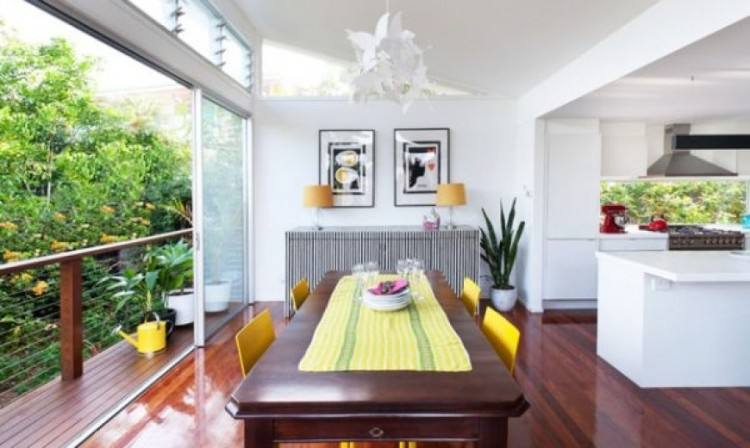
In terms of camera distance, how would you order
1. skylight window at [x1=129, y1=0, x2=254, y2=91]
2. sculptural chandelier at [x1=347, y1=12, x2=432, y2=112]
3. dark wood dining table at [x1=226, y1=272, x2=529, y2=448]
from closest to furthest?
dark wood dining table at [x1=226, y1=272, x2=529, y2=448], sculptural chandelier at [x1=347, y1=12, x2=432, y2=112], skylight window at [x1=129, y1=0, x2=254, y2=91]

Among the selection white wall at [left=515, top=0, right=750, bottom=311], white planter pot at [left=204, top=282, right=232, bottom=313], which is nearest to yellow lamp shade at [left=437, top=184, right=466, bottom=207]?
white wall at [left=515, top=0, right=750, bottom=311]

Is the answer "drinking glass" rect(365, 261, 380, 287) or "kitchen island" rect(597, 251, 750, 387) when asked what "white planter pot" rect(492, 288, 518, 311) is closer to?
"kitchen island" rect(597, 251, 750, 387)

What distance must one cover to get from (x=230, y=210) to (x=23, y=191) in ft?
5.77

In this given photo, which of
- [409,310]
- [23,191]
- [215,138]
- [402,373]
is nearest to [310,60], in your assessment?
[215,138]

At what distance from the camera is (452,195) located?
4.40 meters

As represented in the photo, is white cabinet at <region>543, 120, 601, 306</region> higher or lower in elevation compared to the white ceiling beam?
lower

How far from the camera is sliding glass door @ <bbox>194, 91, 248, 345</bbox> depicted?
3.35 meters

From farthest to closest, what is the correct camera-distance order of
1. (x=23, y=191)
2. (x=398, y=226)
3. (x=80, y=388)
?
(x=398, y=226) < (x=23, y=191) < (x=80, y=388)

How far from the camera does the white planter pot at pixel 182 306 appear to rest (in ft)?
12.7

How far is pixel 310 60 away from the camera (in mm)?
4848

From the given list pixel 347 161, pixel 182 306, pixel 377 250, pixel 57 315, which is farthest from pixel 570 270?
pixel 57 315

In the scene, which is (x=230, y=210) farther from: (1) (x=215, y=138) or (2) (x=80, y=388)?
(2) (x=80, y=388)

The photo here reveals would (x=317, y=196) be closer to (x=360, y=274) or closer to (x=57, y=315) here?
(x=360, y=274)

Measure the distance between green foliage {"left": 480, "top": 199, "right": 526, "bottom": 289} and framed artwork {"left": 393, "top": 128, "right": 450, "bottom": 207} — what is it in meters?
0.75
